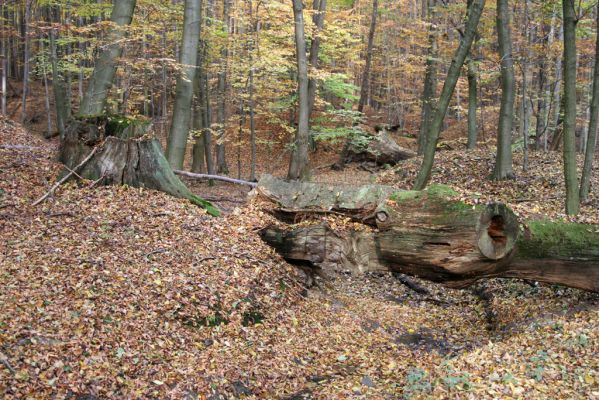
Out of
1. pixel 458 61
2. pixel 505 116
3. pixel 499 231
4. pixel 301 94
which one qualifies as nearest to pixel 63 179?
pixel 499 231

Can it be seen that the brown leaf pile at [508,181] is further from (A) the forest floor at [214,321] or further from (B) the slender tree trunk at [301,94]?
(A) the forest floor at [214,321]

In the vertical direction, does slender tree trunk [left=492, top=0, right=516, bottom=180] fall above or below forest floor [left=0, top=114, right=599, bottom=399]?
above

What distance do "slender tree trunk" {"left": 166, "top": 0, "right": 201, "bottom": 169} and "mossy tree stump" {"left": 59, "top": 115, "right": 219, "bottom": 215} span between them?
2558 mm

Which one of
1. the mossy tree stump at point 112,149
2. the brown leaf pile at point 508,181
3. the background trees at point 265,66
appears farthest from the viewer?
A: the brown leaf pile at point 508,181

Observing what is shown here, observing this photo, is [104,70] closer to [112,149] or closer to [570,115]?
[112,149]

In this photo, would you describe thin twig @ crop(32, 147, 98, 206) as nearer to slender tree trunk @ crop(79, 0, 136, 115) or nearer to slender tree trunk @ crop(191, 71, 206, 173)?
slender tree trunk @ crop(79, 0, 136, 115)

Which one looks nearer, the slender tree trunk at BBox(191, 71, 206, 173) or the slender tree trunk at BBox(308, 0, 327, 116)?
the slender tree trunk at BBox(308, 0, 327, 116)

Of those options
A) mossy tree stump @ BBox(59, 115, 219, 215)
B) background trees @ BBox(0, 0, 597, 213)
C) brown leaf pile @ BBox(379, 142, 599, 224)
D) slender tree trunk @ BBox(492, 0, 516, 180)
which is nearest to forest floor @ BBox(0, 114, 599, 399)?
mossy tree stump @ BBox(59, 115, 219, 215)

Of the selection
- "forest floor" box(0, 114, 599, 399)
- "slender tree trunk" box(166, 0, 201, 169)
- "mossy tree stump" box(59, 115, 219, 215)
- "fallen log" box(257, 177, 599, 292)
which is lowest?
"forest floor" box(0, 114, 599, 399)


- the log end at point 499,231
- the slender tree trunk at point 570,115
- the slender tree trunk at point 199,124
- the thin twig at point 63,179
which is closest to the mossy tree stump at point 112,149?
the thin twig at point 63,179

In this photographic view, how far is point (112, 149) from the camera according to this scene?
820cm

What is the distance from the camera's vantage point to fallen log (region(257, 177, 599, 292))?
21.4 ft

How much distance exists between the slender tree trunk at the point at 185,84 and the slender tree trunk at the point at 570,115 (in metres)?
7.75

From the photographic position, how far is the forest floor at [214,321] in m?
4.72
